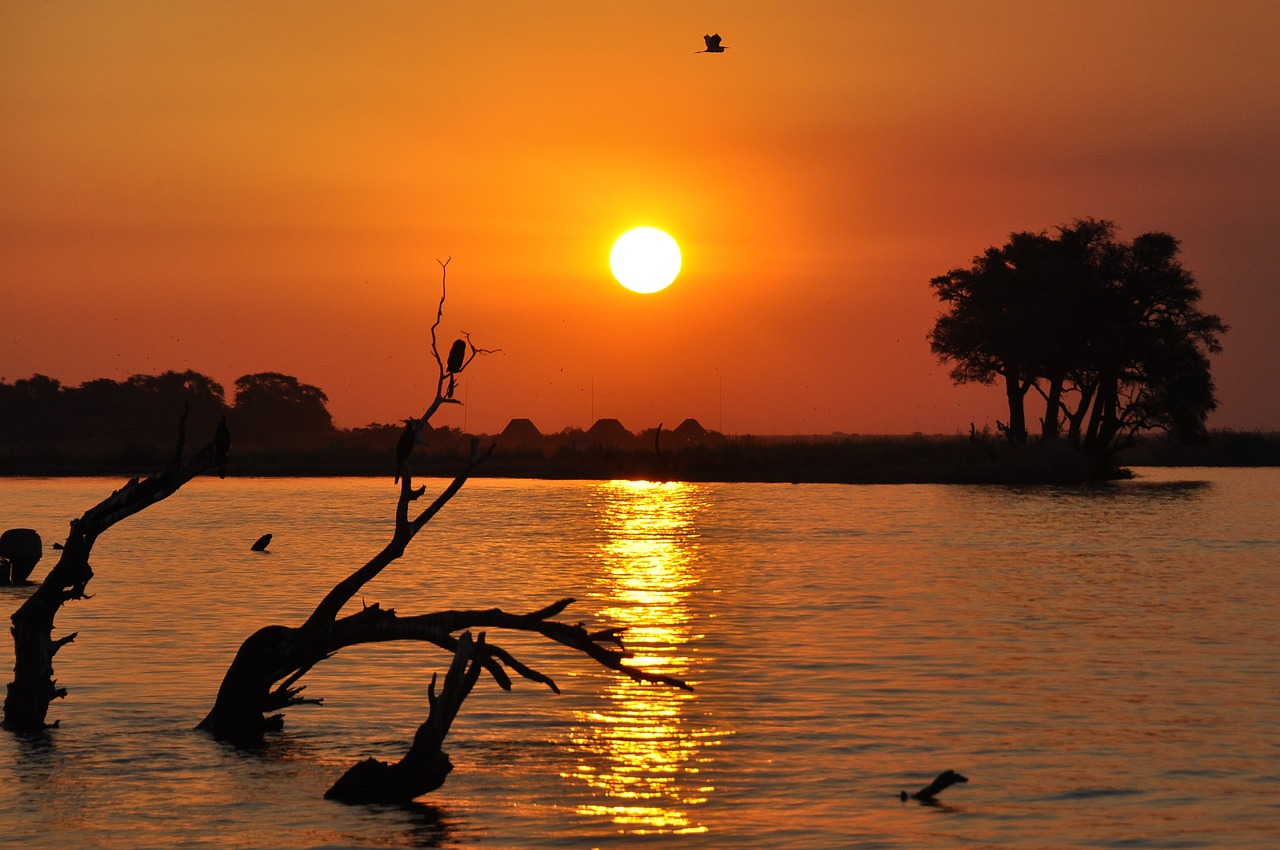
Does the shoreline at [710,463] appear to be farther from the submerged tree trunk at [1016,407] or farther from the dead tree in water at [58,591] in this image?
the dead tree in water at [58,591]

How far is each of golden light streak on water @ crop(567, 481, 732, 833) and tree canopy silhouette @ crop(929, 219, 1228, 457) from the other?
174ft

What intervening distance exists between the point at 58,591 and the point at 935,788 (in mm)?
9593

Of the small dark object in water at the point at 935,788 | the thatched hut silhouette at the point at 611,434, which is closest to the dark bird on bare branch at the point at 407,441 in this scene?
the small dark object in water at the point at 935,788

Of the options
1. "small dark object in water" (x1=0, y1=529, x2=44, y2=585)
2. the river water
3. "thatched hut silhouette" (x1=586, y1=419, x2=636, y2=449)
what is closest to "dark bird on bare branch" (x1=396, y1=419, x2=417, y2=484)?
the river water

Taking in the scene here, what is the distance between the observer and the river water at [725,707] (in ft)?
45.1

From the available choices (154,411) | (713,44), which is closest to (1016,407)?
(713,44)

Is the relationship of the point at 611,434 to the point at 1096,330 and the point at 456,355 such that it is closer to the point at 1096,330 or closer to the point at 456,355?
the point at 1096,330

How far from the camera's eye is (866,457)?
319ft

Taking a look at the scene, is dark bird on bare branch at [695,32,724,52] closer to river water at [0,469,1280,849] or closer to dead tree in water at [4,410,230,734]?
river water at [0,469,1280,849]

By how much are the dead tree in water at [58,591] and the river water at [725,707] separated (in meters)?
0.55

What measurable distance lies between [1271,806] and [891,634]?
12396 mm

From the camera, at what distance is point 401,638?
16.7 meters

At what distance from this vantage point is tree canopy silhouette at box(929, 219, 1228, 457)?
87.4 m

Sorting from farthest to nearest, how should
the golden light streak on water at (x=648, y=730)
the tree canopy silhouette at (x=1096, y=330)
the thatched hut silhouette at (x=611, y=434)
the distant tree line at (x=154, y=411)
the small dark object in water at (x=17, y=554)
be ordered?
the distant tree line at (x=154, y=411) → the thatched hut silhouette at (x=611, y=434) → the tree canopy silhouette at (x=1096, y=330) → the small dark object in water at (x=17, y=554) → the golden light streak on water at (x=648, y=730)
